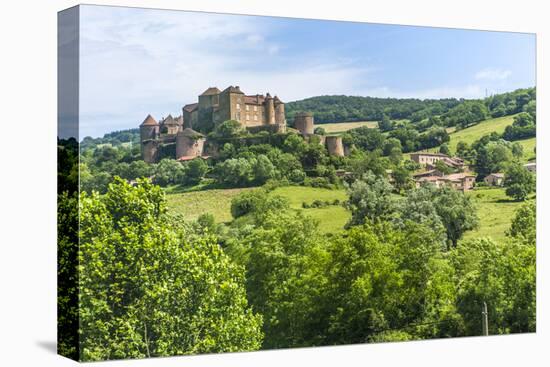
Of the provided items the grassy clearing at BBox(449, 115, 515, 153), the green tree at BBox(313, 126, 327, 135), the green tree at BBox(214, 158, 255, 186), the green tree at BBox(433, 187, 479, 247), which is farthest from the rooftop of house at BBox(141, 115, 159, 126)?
the grassy clearing at BBox(449, 115, 515, 153)

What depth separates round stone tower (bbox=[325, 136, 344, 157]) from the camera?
19.1m

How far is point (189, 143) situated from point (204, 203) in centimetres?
110

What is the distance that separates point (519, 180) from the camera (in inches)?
820

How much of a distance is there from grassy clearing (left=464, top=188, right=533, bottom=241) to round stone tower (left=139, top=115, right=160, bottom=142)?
22.4 ft

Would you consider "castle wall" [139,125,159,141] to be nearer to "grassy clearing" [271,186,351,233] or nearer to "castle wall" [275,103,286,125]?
"castle wall" [275,103,286,125]

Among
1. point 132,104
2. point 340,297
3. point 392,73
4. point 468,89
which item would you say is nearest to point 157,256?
point 132,104

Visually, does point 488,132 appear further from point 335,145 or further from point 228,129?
point 228,129

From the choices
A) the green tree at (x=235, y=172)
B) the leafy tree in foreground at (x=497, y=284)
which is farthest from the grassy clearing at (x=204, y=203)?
the leafy tree in foreground at (x=497, y=284)

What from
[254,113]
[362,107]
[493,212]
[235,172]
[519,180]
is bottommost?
[493,212]

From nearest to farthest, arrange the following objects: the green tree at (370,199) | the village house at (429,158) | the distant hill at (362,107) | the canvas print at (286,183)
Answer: the canvas print at (286,183)
the distant hill at (362,107)
the green tree at (370,199)
the village house at (429,158)

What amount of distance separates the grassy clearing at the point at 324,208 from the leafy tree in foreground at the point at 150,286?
1700 mm

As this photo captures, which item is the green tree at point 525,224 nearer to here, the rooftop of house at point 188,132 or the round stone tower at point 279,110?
the round stone tower at point 279,110

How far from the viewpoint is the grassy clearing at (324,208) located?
61.5ft

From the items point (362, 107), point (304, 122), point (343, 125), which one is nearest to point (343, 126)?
point (343, 125)
